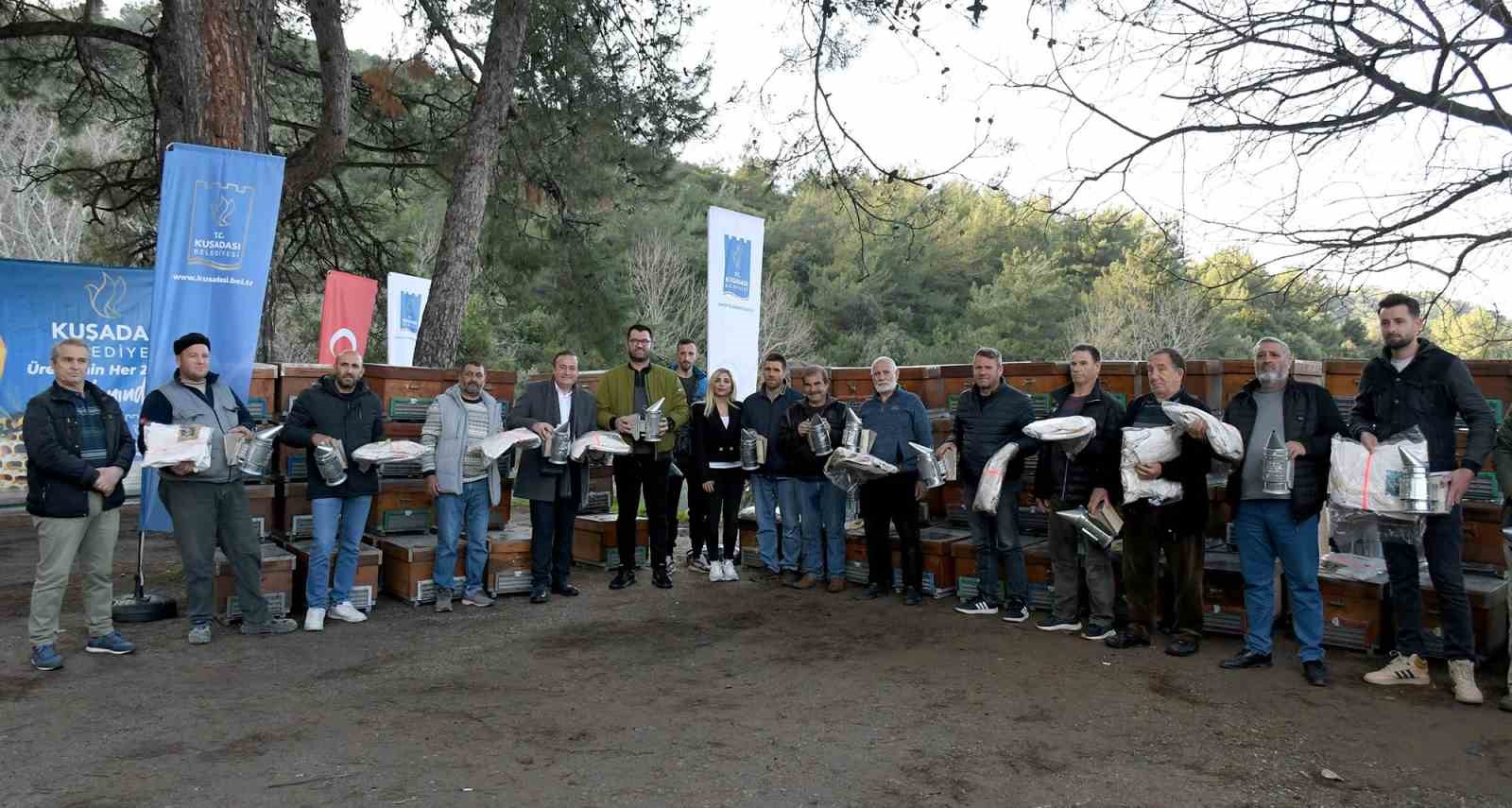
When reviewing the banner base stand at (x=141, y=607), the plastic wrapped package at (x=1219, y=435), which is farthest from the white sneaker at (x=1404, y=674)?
the banner base stand at (x=141, y=607)

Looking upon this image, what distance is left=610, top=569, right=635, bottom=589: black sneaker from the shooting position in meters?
8.09

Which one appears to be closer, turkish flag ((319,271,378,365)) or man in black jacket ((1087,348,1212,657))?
man in black jacket ((1087,348,1212,657))

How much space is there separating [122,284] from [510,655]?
8.15 metres

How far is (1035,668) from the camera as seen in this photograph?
5.79 m

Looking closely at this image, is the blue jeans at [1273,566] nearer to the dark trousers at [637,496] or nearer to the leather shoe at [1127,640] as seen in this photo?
the leather shoe at [1127,640]

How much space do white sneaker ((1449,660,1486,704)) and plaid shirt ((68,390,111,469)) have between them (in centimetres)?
752

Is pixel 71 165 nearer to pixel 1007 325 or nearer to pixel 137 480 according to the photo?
pixel 137 480

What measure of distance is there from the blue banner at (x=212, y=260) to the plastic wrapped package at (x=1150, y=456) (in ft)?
19.3

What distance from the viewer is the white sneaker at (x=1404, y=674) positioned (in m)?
5.38

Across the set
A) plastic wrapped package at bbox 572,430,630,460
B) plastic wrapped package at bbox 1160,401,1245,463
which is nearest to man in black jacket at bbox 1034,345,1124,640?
plastic wrapped package at bbox 1160,401,1245,463

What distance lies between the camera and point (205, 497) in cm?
618

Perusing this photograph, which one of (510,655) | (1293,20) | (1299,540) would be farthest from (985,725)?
(1293,20)

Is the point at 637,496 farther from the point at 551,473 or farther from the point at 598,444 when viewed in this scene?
the point at 551,473

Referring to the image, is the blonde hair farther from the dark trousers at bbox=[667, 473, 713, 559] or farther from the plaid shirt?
the plaid shirt
